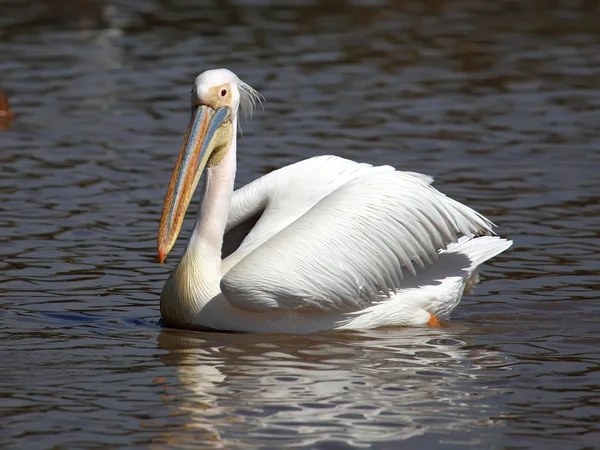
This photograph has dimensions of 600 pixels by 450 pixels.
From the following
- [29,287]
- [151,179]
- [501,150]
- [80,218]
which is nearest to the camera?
[29,287]

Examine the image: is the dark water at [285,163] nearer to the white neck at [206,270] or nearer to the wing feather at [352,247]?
the white neck at [206,270]

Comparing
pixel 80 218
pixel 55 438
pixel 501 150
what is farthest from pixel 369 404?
pixel 501 150

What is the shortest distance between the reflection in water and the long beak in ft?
1.69

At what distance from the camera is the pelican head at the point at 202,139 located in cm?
556

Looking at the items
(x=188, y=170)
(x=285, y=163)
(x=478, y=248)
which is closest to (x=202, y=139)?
(x=188, y=170)

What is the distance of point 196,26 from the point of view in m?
15.5

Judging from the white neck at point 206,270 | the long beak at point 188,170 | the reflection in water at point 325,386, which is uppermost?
the long beak at point 188,170

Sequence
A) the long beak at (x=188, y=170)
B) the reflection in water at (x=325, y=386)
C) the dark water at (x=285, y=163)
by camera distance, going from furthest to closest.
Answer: the long beak at (x=188, y=170) → the dark water at (x=285, y=163) → the reflection in water at (x=325, y=386)

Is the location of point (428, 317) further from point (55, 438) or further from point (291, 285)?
point (55, 438)

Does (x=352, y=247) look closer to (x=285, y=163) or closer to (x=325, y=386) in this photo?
(x=325, y=386)

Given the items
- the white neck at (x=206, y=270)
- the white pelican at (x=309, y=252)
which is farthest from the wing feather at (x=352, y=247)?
the white neck at (x=206, y=270)

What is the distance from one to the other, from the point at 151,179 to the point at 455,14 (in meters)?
8.71

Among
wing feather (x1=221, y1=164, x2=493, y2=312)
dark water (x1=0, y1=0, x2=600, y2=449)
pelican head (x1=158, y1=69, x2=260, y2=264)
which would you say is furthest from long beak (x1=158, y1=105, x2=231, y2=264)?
dark water (x1=0, y1=0, x2=600, y2=449)

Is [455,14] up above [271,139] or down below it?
above
